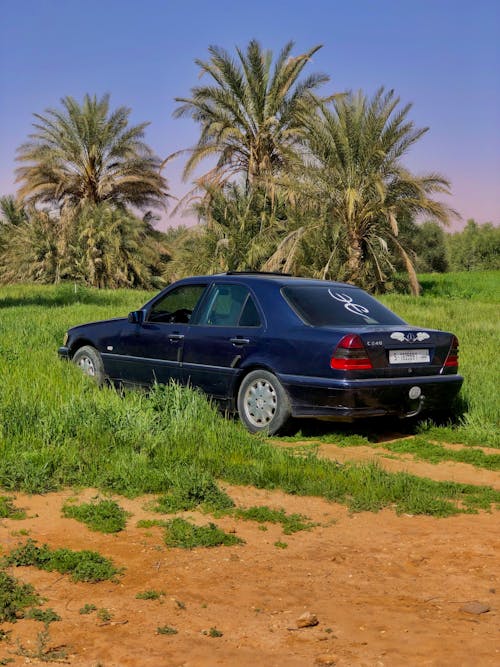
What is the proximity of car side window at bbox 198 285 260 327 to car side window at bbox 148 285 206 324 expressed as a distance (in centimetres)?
32

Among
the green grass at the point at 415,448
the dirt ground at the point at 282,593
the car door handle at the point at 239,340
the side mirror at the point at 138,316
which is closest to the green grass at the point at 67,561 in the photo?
the dirt ground at the point at 282,593

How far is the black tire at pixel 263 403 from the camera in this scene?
26.4 feet

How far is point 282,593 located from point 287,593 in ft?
0.08

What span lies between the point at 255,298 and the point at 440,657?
5519 millimetres

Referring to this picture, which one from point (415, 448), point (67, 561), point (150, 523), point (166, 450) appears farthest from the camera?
point (415, 448)

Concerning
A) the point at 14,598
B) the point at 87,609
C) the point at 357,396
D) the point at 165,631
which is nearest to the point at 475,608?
the point at 165,631

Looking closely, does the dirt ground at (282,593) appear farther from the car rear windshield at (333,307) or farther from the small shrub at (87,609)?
the car rear windshield at (333,307)

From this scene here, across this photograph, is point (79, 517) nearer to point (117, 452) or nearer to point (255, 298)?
point (117, 452)

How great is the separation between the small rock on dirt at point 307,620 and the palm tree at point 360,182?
22882mm

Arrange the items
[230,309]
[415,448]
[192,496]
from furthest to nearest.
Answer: [230,309] < [415,448] < [192,496]

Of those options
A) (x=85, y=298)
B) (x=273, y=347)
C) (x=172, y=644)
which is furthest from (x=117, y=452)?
(x=85, y=298)

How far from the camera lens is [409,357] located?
26.8ft

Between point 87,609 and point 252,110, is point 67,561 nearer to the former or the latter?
point 87,609

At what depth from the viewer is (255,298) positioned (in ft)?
28.6
